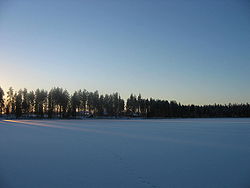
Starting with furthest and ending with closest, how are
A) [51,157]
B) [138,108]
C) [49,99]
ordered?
[138,108] → [49,99] → [51,157]

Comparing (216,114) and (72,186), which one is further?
(216,114)

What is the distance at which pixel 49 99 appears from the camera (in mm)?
82188

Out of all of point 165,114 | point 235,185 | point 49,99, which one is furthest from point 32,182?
point 165,114

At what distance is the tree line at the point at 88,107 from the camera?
80.8 meters

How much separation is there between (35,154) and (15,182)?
3.09 metres

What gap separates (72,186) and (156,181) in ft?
8.07

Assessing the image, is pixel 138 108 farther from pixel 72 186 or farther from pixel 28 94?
pixel 72 186

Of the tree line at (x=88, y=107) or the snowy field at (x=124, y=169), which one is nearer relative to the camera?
the snowy field at (x=124, y=169)

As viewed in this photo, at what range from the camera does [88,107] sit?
308 ft

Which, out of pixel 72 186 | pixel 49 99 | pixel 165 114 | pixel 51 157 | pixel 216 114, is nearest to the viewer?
pixel 72 186

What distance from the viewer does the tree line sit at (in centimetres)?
8081

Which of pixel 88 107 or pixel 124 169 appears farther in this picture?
pixel 88 107

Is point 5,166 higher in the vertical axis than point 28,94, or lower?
lower

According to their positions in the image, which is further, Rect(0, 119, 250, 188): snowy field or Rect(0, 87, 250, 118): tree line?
Rect(0, 87, 250, 118): tree line
